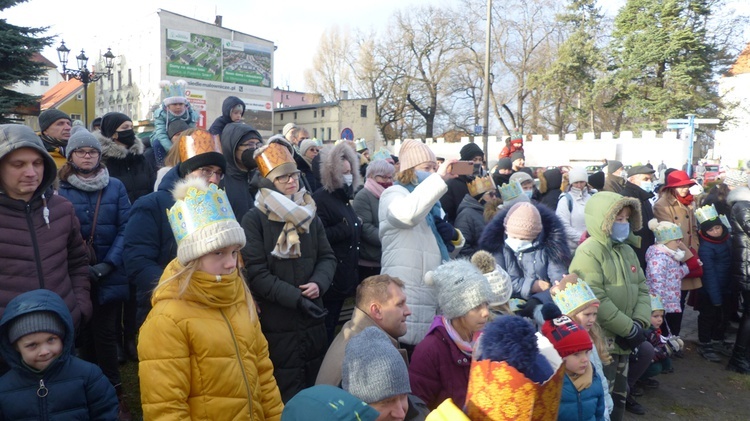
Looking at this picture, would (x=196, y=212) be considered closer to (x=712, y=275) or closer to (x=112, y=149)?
(x=112, y=149)

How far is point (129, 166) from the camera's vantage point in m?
5.39

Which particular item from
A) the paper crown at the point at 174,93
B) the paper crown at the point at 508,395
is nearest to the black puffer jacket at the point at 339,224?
the paper crown at the point at 174,93

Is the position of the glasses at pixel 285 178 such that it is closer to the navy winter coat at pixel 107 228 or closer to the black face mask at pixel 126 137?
the navy winter coat at pixel 107 228

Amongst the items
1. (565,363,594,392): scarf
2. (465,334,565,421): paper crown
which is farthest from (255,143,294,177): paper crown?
(465,334,565,421): paper crown

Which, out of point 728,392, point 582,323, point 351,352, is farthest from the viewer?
point 728,392

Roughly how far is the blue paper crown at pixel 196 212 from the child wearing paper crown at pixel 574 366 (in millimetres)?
1857

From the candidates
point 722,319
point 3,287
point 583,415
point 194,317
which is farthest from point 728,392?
point 3,287

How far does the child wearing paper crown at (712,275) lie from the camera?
7099 millimetres

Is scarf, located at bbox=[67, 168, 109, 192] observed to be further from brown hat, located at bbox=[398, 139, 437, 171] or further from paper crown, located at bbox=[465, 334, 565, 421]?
paper crown, located at bbox=[465, 334, 565, 421]

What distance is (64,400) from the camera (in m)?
2.68

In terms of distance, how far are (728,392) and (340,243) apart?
15.0ft

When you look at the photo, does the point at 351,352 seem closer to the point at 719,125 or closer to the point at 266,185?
the point at 266,185

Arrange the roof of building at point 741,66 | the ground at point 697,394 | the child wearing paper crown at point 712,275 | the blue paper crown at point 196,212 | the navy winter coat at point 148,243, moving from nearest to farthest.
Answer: the blue paper crown at point 196,212
the navy winter coat at point 148,243
the ground at point 697,394
the child wearing paper crown at point 712,275
the roof of building at point 741,66

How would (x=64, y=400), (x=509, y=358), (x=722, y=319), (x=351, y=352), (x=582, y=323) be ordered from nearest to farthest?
(x=509, y=358) → (x=351, y=352) → (x=64, y=400) → (x=582, y=323) → (x=722, y=319)
